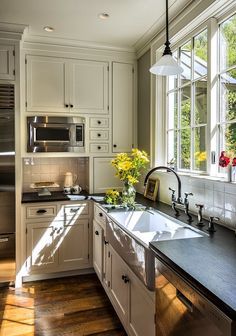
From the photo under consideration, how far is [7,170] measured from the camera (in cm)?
281

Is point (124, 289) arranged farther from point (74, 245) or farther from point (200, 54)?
point (200, 54)

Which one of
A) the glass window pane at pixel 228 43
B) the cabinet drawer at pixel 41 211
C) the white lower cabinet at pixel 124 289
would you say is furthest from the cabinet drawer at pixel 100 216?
the glass window pane at pixel 228 43

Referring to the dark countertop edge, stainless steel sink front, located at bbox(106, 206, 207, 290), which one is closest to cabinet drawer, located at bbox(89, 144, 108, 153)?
stainless steel sink front, located at bbox(106, 206, 207, 290)

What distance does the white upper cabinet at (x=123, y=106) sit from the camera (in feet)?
11.0

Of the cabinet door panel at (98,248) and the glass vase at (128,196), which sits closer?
the glass vase at (128,196)

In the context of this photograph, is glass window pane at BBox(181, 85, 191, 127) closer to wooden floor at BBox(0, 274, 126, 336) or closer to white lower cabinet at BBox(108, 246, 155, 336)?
white lower cabinet at BBox(108, 246, 155, 336)

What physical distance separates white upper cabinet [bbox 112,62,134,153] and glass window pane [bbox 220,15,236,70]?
1.47 metres

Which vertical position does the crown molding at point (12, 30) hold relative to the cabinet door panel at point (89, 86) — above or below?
above

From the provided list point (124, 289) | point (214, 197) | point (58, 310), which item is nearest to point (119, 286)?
point (124, 289)

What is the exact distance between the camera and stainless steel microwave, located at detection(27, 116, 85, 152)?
10.0ft

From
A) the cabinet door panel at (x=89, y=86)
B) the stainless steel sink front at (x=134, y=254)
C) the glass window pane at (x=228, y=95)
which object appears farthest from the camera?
the cabinet door panel at (x=89, y=86)

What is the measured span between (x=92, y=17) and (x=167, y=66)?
1.24 meters

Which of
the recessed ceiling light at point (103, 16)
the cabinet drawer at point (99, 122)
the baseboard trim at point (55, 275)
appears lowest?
the baseboard trim at point (55, 275)

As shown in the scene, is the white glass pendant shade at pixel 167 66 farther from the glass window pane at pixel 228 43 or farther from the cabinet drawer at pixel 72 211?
the cabinet drawer at pixel 72 211
